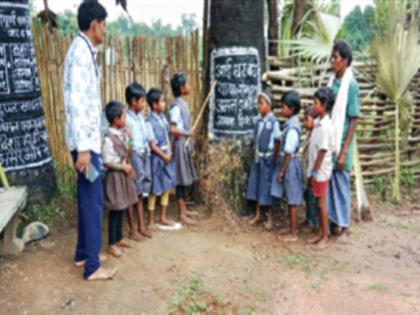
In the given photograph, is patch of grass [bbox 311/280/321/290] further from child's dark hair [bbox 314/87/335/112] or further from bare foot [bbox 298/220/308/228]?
child's dark hair [bbox 314/87/335/112]

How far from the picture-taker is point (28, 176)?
173 inches

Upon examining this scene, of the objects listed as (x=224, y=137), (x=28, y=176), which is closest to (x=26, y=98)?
(x=28, y=176)

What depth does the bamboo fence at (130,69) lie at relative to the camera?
5.23 metres

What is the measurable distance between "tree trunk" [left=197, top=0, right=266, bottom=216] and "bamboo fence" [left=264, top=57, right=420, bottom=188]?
1.08 m

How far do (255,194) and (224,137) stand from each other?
68 centimetres

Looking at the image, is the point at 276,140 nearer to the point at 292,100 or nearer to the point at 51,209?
the point at 292,100

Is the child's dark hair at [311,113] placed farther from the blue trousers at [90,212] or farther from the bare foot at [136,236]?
the blue trousers at [90,212]

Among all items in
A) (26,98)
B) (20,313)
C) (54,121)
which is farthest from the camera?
(54,121)

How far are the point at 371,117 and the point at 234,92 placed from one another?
2.68 meters

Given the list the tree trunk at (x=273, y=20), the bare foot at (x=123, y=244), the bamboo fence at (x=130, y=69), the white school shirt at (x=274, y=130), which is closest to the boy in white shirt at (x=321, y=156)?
the white school shirt at (x=274, y=130)

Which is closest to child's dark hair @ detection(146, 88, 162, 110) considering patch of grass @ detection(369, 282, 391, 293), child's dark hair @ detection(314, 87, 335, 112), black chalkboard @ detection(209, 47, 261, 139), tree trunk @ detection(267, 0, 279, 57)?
black chalkboard @ detection(209, 47, 261, 139)

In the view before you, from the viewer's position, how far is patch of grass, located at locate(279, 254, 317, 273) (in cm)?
407

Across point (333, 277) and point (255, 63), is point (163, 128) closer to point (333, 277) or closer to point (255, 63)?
point (255, 63)

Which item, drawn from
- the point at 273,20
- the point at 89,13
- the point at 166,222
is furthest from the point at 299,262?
the point at 273,20
